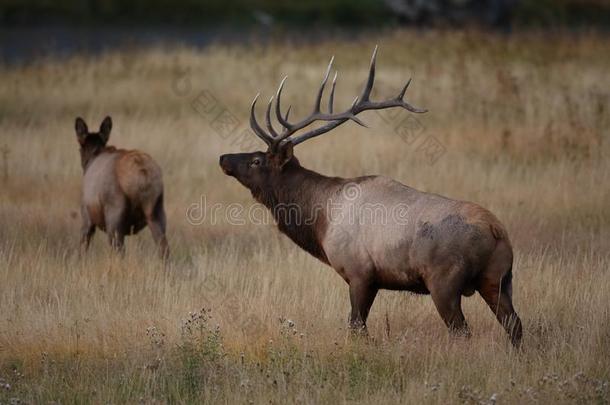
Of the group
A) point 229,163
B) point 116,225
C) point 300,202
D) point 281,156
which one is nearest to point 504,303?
point 300,202

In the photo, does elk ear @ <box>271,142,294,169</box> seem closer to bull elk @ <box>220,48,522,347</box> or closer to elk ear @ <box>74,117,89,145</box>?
bull elk @ <box>220,48,522,347</box>

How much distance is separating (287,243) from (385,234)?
3.35m

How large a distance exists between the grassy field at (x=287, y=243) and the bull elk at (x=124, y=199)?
33 cm

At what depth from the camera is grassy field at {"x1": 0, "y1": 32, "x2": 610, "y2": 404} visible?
23.1 feet

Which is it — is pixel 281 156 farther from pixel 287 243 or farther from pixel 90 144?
pixel 90 144

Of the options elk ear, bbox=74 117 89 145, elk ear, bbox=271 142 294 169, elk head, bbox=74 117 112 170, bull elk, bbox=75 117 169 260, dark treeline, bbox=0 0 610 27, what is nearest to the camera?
elk ear, bbox=271 142 294 169

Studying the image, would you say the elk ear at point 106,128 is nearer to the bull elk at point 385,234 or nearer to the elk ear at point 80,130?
the elk ear at point 80,130

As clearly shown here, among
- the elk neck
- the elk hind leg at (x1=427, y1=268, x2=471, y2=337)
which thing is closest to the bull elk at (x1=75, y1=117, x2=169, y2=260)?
the elk neck

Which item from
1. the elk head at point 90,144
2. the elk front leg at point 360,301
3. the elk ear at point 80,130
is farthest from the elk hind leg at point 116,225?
the elk front leg at point 360,301

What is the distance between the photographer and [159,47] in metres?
22.7

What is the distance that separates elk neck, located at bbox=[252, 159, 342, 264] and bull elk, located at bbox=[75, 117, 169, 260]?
1.80 metres

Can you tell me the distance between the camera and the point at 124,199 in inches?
411

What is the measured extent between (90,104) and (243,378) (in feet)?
37.2

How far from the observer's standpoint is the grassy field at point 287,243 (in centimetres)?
705
